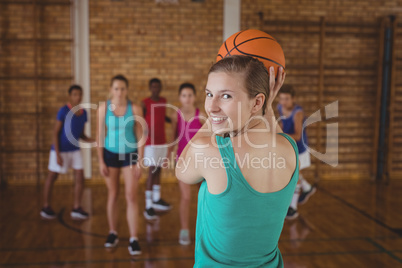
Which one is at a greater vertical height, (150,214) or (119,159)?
(119,159)

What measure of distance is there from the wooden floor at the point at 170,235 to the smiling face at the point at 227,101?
2.70 meters

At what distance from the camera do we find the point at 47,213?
495 centimetres

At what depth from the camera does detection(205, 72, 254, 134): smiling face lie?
3.54 ft

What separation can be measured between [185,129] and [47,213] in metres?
2.25

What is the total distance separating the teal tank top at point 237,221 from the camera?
111 cm

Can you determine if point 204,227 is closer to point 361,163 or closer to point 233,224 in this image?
point 233,224

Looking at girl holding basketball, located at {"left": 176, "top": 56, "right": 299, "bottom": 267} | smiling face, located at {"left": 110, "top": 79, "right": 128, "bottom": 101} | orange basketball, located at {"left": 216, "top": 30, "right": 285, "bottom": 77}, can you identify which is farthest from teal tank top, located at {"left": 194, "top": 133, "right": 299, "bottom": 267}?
smiling face, located at {"left": 110, "top": 79, "right": 128, "bottom": 101}

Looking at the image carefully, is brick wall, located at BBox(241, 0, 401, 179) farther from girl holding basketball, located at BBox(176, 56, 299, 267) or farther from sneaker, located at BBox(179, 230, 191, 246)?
girl holding basketball, located at BBox(176, 56, 299, 267)

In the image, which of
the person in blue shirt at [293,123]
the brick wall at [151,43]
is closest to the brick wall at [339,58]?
the brick wall at [151,43]

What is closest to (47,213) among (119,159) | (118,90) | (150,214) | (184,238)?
(150,214)

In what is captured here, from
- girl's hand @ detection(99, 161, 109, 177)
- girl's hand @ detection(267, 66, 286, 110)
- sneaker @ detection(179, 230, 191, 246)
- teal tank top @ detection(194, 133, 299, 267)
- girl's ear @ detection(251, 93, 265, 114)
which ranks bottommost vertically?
sneaker @ detection(179, 230, 191, 246)

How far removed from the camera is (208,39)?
686 cm

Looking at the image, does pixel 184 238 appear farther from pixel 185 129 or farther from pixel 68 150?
pixel 68 150

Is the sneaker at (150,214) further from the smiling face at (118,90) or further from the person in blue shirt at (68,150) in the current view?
the smiling face at (118,90)
